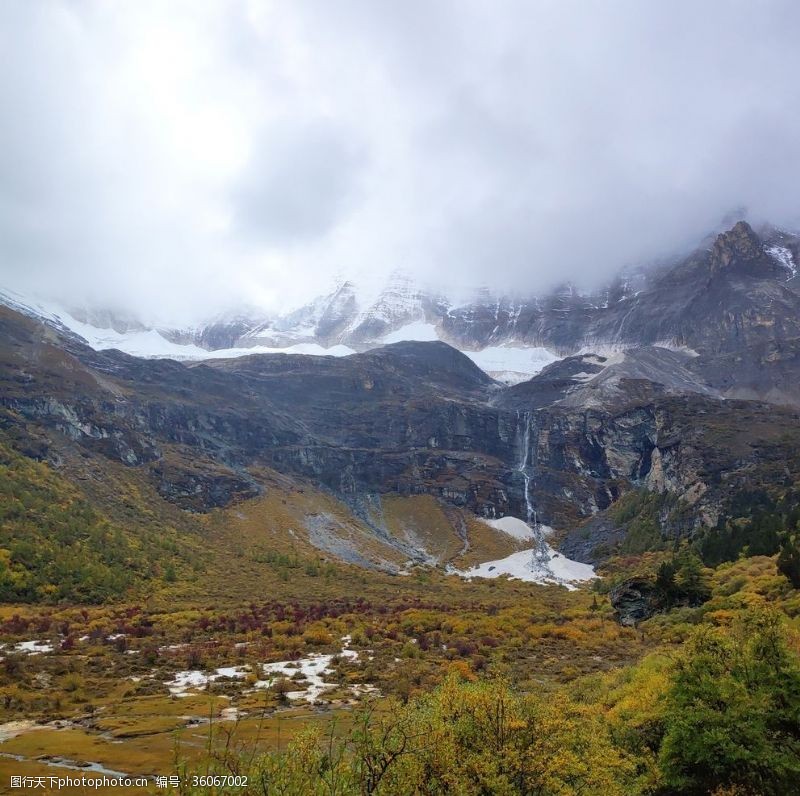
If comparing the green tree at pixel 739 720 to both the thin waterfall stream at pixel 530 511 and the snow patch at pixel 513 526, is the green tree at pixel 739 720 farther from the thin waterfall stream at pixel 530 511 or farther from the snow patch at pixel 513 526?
the snow patch at pixel 513 526

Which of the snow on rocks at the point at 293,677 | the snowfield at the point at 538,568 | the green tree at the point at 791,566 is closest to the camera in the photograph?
the snow on rocks at the point at 293,677

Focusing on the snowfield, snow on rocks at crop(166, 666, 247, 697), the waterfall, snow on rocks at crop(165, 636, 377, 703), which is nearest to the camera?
snow on rocks at crop(165, 636, 377, 703)

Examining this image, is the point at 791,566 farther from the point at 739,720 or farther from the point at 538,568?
the point at 538,568

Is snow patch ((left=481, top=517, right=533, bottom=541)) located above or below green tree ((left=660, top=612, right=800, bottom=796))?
below

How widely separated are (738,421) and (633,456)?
26484mm

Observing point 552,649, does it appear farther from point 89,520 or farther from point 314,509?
point 314,509

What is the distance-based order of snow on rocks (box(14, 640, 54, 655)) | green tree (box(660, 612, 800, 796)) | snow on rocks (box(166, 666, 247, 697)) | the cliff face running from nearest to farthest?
1. green tree (box(660, 612, 800, 796))
2. snow on rocks (box(166, 666, 247, 697))
3. snow on rocks (box(14, 640, 54, 655))
4. the cliff face

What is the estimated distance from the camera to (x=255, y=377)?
196m

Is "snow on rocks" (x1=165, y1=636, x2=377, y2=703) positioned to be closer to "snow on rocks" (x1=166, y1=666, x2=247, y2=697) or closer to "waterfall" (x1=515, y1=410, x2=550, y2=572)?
"snow on rocks" (x1=166, y1=666, x2=247, y2=697)

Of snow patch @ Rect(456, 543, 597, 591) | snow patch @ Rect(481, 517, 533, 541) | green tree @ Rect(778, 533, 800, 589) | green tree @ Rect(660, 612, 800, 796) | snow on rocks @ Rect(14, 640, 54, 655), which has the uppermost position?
green tree @ Rect(660, 612, 800, 796)

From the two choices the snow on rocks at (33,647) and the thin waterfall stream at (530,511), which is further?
the thin waterfall stream at (530,511)

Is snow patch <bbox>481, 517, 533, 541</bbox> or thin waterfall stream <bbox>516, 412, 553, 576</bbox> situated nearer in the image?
thin waterfall stream <bbox>516, 412, 553, 576</bbox>

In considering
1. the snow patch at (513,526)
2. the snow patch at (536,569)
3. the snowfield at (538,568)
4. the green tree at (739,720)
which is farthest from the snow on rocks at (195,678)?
the snow patch at (513,526)

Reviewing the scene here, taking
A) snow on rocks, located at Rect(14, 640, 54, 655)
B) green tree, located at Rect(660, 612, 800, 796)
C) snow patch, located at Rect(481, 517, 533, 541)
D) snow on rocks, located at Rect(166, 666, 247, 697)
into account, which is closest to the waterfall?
snow patch, located at Rect(481, 517, 533, 541)
